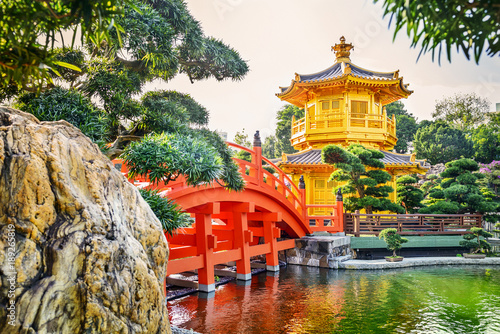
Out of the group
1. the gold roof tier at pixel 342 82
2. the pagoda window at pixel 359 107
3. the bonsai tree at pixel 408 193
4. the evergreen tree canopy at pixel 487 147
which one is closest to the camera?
the bonsai tree at pixel 408 193

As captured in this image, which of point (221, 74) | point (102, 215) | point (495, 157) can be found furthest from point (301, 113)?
point (102, 215)

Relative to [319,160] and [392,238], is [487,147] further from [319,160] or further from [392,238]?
[392,238]

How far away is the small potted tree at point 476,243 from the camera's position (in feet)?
42.3

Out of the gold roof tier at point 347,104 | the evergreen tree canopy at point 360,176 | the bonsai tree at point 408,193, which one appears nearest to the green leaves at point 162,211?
the evergreen tree canopy at point 360,176

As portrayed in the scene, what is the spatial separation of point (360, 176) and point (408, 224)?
250cm

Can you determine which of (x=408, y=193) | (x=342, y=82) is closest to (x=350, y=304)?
(x=408, y=193)

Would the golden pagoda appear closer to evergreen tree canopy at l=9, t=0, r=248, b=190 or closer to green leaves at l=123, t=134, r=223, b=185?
evergreen tree canopy at l=9, t=0, r=248, b=190

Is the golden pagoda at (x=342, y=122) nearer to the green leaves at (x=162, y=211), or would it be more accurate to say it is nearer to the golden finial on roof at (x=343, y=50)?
the golden finial on roof at (x=343, y=50)

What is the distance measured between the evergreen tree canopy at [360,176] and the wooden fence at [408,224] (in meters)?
0.43

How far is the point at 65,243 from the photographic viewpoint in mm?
2891

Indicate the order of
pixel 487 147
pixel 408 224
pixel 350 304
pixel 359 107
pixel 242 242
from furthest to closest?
1. pixel 487 147
2. pixel 359 107
3. pixel 408 224
4. pixel 242 242
5. pixel 350 304

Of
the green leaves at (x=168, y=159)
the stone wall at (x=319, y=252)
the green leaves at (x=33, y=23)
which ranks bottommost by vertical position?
the stone wall at (x=319, y=252)

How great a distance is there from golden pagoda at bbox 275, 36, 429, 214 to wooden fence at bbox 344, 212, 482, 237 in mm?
2592

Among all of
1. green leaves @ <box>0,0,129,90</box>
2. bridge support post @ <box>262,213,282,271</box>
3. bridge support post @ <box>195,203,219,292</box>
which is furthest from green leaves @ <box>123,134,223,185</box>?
bridge support post @ <box>262,213,282,271</box>
